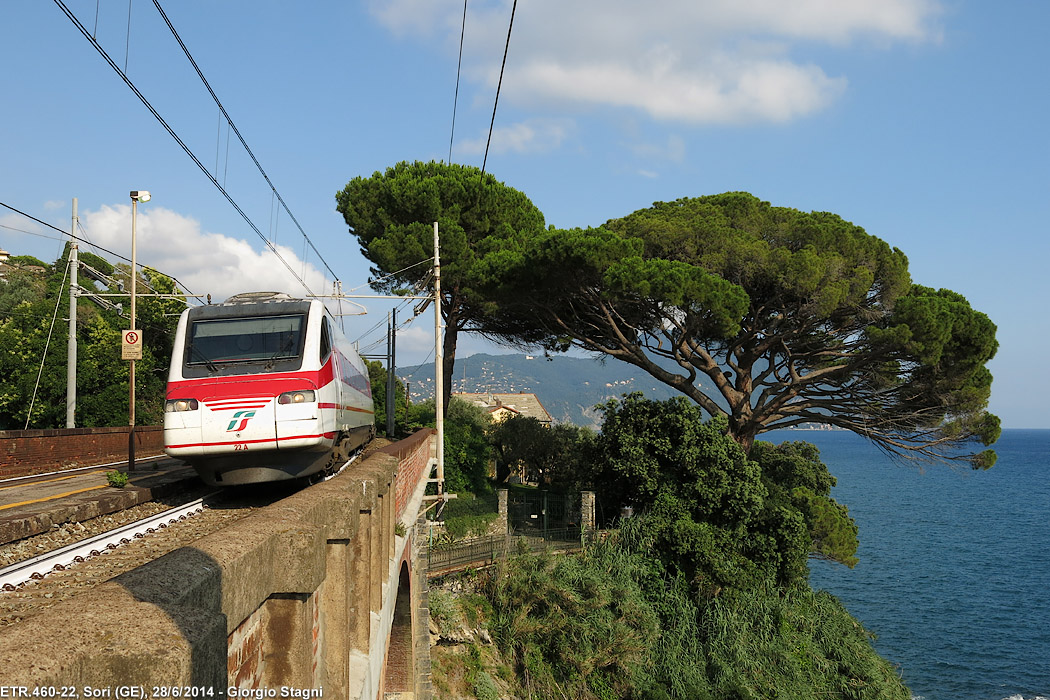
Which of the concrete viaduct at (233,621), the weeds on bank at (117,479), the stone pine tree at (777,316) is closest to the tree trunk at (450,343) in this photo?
the stone pine tree at (777,316)

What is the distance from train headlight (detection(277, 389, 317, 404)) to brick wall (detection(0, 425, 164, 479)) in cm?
838

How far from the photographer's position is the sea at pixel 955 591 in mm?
28312

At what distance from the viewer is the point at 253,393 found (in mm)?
8312

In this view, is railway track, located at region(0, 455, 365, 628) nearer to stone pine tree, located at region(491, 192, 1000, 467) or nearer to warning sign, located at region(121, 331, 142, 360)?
warning sign, located at region(121, 331, 142, 360)

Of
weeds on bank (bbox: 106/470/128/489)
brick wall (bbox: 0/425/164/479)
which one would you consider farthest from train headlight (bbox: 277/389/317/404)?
brick wall (bbox: 0/425/164/479)

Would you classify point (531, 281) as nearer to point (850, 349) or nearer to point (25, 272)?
point (850, 349)

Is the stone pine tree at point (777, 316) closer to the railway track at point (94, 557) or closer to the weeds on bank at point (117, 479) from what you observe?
the weeds on bank at point (117, 479)

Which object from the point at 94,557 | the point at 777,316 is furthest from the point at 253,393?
the point at 777,316

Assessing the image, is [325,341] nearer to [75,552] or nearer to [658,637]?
[75,552]

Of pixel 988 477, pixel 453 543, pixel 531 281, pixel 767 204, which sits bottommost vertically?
pixel 988 477

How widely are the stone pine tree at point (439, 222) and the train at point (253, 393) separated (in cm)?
1861

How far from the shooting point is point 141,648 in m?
1.57

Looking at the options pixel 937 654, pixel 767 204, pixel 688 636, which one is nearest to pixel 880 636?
pixel 937 654

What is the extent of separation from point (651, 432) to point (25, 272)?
3539 cm
